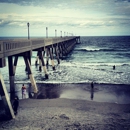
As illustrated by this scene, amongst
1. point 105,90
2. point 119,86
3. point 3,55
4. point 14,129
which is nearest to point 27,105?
point 14,129

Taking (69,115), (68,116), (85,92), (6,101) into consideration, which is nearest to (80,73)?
(85,92)

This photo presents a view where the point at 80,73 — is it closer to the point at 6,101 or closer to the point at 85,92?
the point at 85,92

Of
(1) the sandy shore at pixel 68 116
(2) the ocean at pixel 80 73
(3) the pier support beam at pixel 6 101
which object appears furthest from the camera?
(2) the ocean at pixel 80 73

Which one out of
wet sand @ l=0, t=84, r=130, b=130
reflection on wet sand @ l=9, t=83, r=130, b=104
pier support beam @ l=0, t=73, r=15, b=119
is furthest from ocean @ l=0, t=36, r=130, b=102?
pier support beam @ l=0, t=73, r=15, b=119

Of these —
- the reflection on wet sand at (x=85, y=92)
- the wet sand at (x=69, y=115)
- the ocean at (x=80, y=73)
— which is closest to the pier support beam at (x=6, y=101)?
the wet sand at (x=69, y=115)

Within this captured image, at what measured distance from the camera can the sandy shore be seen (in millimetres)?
8930

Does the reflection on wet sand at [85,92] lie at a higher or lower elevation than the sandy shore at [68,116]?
lower

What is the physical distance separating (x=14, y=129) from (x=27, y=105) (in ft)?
11.3

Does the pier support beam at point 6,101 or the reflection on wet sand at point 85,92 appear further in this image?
→ the reflection on wet sand at point 85,92

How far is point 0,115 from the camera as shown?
10.0 metres

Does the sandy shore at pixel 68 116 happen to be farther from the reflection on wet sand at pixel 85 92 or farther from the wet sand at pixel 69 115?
the reflection on wet sand at pixel 85 92

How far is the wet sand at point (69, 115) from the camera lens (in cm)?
894

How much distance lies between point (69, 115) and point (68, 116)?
161 mm

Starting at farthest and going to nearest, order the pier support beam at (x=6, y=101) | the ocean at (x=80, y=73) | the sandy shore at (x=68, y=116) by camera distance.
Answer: the ocean at (x=80, y=73) < the pier support beam at (x=6, y=101) < the sandy shore at (x=68, y=116)
